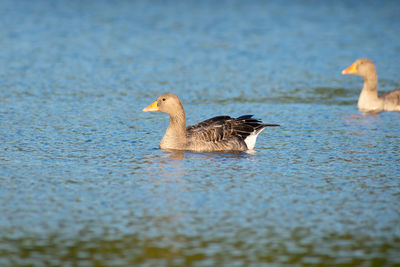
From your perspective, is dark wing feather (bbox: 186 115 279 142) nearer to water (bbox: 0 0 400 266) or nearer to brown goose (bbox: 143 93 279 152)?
brown goose (bbox: 143 93 279 152)

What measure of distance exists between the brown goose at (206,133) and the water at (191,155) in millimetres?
316

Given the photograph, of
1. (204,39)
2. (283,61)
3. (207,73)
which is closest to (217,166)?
(207,73)

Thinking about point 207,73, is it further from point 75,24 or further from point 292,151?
point 75,24

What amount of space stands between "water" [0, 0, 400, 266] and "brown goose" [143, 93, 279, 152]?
12.4 inches

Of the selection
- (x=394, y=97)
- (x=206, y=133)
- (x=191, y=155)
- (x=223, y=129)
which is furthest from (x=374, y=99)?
(x=191, y=155)

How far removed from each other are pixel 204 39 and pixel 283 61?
4.74 meters

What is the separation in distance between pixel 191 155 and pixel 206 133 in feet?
2.13

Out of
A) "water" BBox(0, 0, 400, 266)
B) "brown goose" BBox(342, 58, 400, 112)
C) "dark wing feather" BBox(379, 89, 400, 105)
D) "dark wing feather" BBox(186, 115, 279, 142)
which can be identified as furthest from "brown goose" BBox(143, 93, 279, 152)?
"dark wing feather" BBox(379, 89, 400, 105)

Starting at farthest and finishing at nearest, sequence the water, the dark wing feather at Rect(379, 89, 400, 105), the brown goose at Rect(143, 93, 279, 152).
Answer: the dark wing feather at Rect(379, 89, 400, 105)
the brown goose at Rect(143, 93, 279, 152)
the water

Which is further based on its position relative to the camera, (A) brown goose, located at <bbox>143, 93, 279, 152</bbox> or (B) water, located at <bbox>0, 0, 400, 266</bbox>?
(A) brown goose, located at <bbox>143, 93, 279, 152</bbox>

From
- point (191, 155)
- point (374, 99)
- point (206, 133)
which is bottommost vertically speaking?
point (191, 155)

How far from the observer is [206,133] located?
1259 cm

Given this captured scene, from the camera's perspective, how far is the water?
7.80 m

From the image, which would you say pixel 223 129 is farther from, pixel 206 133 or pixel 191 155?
pixel 191 155
